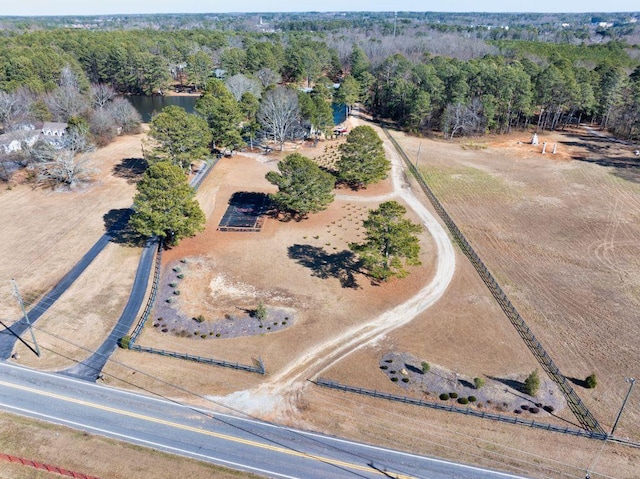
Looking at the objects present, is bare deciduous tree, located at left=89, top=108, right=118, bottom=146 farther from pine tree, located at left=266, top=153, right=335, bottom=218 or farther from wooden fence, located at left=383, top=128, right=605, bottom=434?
wooden fence, located at left=383, top=128, right=605, bottom=434

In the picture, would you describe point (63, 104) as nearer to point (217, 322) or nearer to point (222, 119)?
point (222, 119)

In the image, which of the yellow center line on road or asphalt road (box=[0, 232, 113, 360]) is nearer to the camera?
the yellow center line on road

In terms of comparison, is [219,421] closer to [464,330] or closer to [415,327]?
[415,327]

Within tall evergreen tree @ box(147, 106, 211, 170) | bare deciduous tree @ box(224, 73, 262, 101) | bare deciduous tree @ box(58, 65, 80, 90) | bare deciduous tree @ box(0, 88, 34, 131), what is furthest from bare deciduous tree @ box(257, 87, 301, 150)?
bare deciduous tree @ box(58, 65, 80, 90)

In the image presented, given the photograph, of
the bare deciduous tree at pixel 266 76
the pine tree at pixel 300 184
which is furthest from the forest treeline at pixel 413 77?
the pine tree at pixel 300 184

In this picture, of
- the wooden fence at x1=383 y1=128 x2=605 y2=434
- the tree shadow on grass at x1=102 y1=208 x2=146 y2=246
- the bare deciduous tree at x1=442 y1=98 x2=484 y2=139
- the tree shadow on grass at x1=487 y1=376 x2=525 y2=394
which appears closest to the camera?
the wooden fence at x1=383 y1=128 x2=605 y2=434

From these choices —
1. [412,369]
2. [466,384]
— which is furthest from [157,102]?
[466,384]
